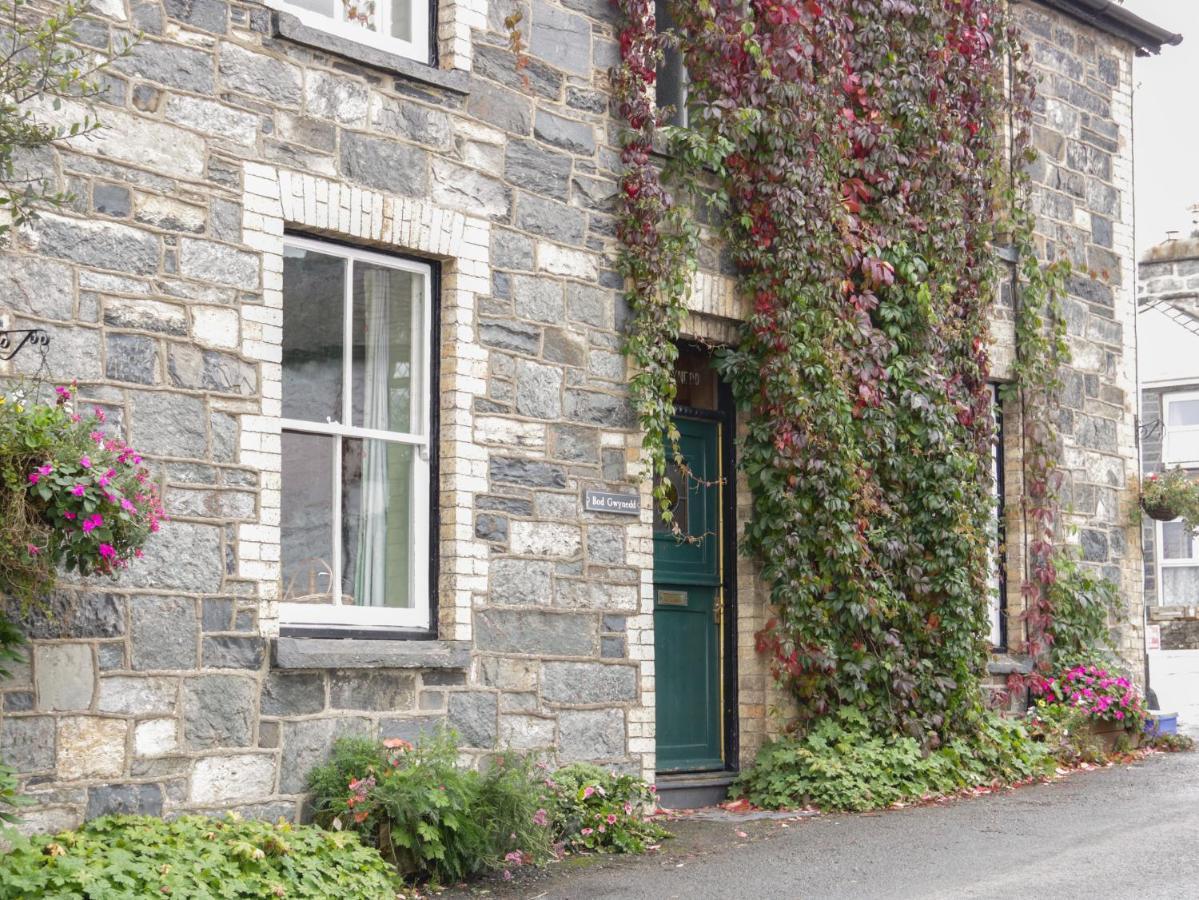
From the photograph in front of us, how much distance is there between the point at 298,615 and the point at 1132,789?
19.0 feet

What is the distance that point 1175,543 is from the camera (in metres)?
29.3

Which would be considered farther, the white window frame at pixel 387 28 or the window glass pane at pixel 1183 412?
the window glass pane at pixel 1183 412

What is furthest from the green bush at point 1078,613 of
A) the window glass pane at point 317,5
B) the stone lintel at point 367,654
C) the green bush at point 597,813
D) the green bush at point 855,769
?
the window glass pane at point 317,5

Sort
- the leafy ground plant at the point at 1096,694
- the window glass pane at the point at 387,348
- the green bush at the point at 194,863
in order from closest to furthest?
1. the green bush at the point at 194,863
2. the window glass pane at the point at 387,348
3. the leafy ground plant at the point at 1096,694

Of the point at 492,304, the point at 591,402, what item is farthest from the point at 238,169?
the point at 591,402

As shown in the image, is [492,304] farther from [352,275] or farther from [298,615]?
[298,615]

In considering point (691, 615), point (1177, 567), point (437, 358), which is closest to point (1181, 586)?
point (1177, 567)

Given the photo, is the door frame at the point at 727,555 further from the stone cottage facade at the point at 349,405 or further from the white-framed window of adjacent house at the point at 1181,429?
the white-framed window of adjacent house at the point at 1181,429

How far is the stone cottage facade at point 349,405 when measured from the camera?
23.7 feet

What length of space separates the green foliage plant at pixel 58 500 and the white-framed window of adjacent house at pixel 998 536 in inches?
290

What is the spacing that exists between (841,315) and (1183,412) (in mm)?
20336

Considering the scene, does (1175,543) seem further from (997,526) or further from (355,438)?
(355,438)

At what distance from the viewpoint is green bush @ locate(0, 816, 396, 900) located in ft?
20.3

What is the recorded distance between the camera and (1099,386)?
44.9 feet
